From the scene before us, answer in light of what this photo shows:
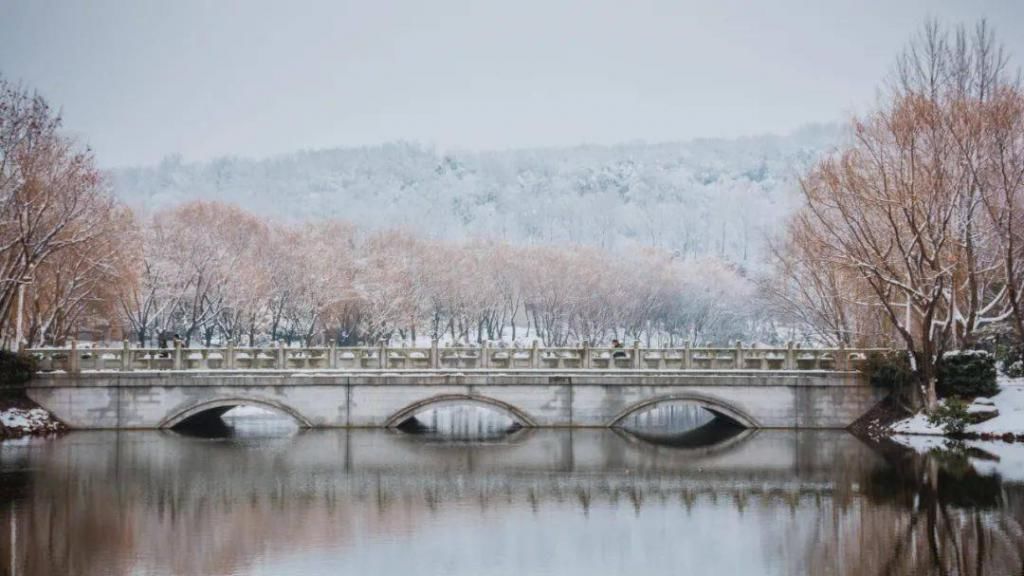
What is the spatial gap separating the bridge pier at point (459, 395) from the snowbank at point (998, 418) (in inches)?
97.9

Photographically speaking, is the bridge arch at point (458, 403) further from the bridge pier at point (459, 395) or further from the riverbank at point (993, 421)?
the riverbank at point (993, 421)

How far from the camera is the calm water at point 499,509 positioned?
67.2 feet

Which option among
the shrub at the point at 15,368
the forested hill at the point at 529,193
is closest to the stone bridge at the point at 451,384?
the shrub at the point at 15,368

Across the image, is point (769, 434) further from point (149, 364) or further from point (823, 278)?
point (149, 364)

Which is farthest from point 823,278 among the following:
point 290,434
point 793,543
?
point 793,543

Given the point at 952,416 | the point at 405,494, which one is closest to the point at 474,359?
the point at 405,494

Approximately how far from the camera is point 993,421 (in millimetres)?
38938

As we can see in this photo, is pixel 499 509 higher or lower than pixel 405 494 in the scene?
lower

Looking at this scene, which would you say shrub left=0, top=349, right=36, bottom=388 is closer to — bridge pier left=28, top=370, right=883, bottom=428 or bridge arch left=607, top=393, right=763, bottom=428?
bridge pier left=28, top=370, right=883, bottom=428

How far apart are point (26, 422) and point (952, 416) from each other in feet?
99.9

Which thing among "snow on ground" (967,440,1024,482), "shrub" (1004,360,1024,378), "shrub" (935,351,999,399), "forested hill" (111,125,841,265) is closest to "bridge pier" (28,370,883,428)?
"shrub" (935,351,999,399)

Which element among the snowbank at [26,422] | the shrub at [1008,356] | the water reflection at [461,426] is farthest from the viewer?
the water reflection at [461,426]

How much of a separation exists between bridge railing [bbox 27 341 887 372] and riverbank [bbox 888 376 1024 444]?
3180mm

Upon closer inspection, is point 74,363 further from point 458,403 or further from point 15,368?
point 458,403
